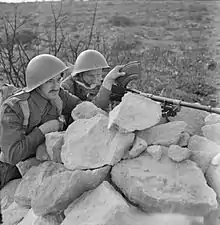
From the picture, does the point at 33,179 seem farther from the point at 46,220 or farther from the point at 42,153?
the point at 46,220

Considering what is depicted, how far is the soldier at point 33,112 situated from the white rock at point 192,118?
0.58m

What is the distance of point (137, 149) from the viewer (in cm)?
261

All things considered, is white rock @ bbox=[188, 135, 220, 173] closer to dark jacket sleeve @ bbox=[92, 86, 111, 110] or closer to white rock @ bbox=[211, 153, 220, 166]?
white rock @ bbox=[211, 153, 220, 166]

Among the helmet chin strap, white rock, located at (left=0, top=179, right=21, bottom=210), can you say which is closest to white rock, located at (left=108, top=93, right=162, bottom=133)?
the helmet chin strap

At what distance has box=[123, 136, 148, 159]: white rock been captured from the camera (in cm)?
261

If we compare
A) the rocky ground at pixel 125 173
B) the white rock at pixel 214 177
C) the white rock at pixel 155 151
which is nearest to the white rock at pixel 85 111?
the rocky ground at pixel 125 173

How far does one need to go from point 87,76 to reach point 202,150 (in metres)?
1.47

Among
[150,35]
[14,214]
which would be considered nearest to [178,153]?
[14,214]

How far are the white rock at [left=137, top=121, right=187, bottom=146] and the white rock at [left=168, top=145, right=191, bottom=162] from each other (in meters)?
0.11

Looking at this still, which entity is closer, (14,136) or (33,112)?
A: (14,136)

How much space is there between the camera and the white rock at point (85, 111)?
10.2 ft

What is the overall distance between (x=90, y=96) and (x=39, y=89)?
77cm

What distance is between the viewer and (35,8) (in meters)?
18.1

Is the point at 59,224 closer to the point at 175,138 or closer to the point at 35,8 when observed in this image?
the point at 175,138
